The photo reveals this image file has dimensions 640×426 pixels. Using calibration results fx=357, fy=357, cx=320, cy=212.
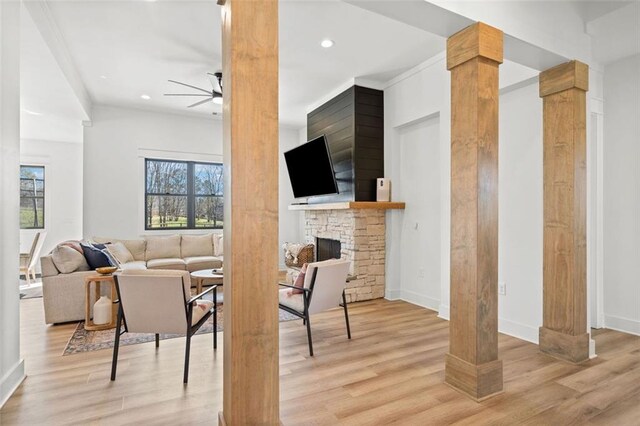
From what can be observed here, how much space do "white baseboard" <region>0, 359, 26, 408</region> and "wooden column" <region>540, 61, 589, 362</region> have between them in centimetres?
393

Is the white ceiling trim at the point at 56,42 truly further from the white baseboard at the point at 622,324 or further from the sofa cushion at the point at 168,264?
the white baseboard at the point at 622,324

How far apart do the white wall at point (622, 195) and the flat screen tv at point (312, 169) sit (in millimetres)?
3039

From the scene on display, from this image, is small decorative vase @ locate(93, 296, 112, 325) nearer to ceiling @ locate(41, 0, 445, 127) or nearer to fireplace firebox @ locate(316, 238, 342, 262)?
ceiling @ locate(41, 0, 445, 127)

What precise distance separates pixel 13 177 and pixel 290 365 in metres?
2.37

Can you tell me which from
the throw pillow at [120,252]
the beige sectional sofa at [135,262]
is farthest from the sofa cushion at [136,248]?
the throw pillow at [120,252]

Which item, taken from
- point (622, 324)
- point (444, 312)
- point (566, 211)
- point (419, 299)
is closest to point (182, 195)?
point (419, 299)

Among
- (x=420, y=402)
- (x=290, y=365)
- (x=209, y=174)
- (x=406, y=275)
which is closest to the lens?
(x=420, y=402)

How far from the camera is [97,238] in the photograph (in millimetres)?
5527

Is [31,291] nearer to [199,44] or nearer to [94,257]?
[94,257]

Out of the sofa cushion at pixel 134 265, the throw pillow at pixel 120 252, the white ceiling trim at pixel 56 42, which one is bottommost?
the sofa cushion at pixel 134 265

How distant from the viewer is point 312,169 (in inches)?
204

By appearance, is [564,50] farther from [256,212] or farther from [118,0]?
[118,0]

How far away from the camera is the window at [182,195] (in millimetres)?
6523

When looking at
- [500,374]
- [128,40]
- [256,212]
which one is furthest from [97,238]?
[500,374]
